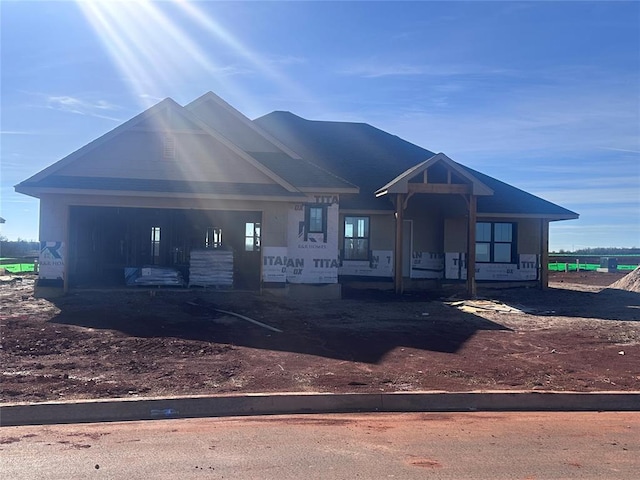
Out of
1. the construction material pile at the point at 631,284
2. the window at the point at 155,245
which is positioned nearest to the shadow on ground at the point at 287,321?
the window at the point at 155,245

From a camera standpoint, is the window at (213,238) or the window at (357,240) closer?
the window at (213,238)

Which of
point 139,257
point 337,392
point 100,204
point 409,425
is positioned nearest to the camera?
point 409,425

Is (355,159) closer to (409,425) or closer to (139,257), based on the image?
(139,257)

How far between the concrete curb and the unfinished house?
1076cm

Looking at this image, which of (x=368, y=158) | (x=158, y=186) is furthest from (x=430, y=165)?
(x=158, y=186)

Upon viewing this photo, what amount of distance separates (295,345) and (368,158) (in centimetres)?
1642

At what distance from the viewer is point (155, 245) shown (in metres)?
23.1

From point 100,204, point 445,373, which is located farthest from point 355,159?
point 445,373

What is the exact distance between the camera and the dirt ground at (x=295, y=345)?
905 centimetres

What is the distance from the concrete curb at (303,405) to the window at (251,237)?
1517 centimetres

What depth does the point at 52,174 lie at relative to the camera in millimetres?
18328

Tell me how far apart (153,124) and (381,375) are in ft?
40.4

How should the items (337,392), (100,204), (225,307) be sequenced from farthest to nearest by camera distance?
(100,204), (225,307), (337,392)

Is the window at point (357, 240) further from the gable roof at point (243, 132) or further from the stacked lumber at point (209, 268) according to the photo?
the stacked lumber at point (209, 268)
